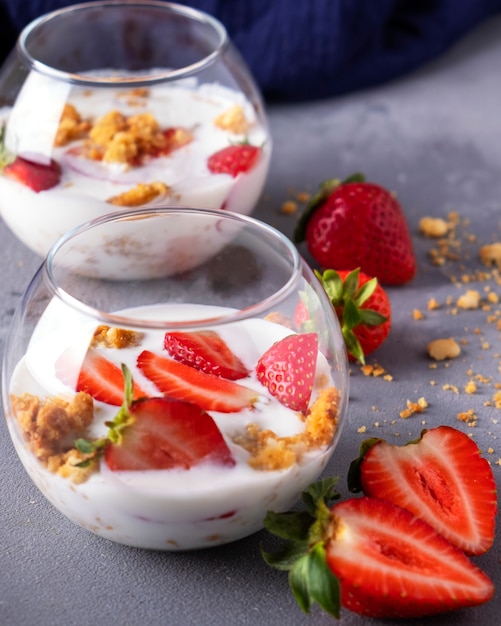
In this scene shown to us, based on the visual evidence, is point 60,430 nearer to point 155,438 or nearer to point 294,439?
point 155,438

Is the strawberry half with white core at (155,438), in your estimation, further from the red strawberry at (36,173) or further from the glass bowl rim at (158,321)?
the red strawberry at (36,173)

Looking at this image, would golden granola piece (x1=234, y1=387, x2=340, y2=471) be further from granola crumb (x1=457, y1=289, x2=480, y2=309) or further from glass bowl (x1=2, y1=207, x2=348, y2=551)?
granola crumb (x1=457, y1=289, x2=480, y2=309)

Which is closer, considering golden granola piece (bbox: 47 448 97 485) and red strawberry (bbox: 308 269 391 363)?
golden granola piece (bbox: 47 448 97 485)

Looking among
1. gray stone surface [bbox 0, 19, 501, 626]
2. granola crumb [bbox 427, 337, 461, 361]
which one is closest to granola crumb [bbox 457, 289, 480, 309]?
gray stone surface [bbox 0, 19, 501, 626]

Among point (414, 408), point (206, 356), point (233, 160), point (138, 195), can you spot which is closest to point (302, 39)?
point (233, 160)

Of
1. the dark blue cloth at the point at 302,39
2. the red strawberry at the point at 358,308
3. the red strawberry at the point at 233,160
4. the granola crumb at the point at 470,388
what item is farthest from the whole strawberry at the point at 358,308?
the dark blue cloth at the point at 302,39

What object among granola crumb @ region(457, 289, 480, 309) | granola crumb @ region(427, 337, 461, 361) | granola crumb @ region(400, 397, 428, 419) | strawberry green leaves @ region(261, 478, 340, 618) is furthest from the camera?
Answer: granola crumb @ region(457, 289, 480, 309)
